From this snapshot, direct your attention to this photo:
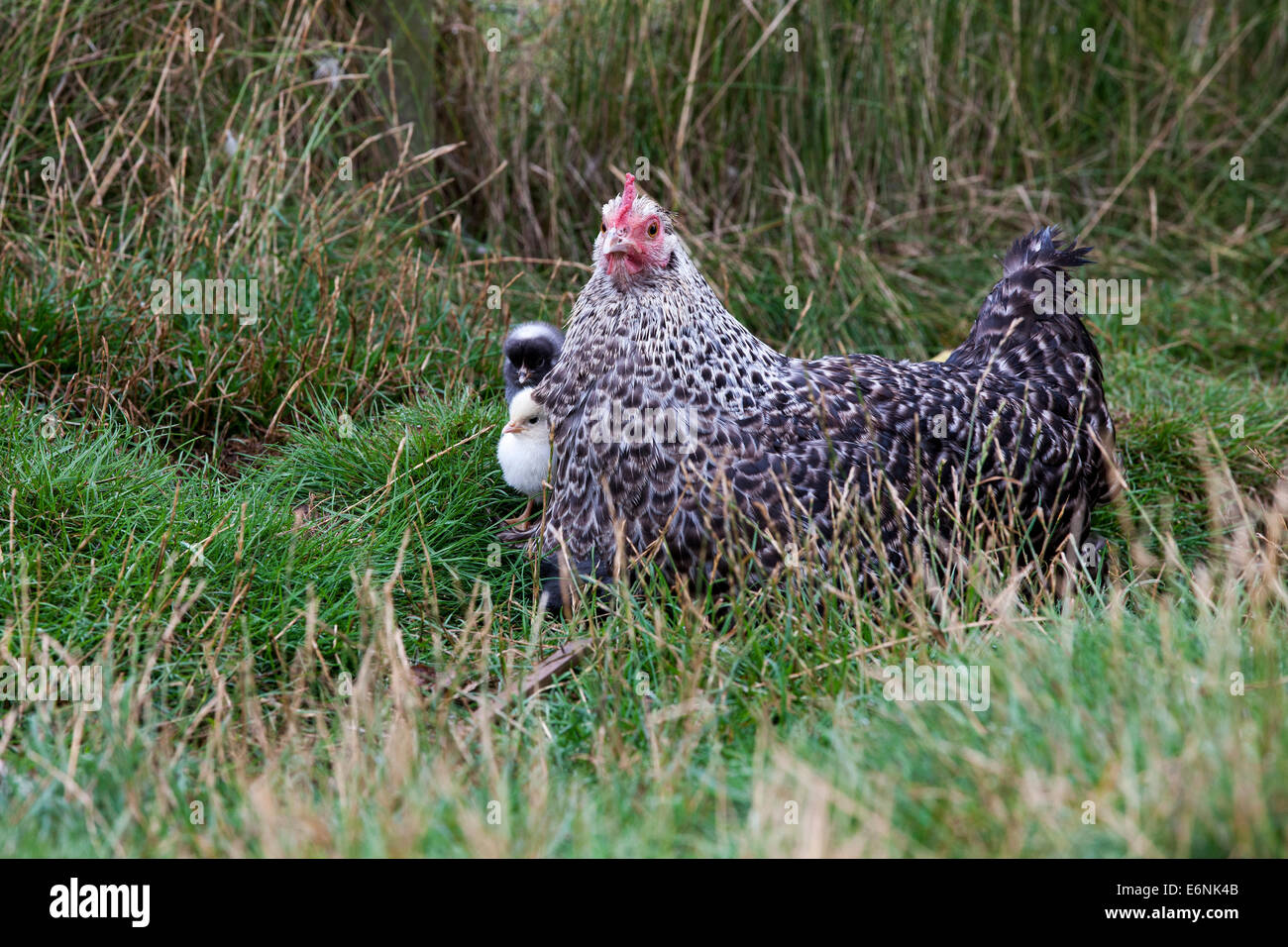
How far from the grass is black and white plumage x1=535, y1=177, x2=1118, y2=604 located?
0.21 meters

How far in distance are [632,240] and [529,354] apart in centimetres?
108

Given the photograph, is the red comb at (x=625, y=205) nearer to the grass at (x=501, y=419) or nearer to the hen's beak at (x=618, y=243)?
the hen's beak at (x=618, y=243)

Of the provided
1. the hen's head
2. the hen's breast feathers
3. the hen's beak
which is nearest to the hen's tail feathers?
the hen's breast feathers

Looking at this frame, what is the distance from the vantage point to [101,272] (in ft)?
15.1

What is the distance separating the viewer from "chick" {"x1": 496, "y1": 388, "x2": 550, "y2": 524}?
3.88 m

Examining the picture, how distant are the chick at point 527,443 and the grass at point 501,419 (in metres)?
0.27

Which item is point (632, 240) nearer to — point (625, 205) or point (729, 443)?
point (625, 205)

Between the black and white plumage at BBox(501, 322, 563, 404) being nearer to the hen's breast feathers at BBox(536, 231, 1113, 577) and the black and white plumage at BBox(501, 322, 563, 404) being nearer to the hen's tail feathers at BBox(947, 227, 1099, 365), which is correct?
the hen's breast feathers at BBox(536, 231, 1113, 577)

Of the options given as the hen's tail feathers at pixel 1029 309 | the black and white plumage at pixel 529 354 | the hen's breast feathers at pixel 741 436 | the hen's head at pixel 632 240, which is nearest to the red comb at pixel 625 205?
the hen's head at pixel 632 240

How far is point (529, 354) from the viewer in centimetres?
441

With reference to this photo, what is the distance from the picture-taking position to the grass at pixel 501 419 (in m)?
2.21

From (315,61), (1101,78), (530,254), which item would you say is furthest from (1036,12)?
(315,61)

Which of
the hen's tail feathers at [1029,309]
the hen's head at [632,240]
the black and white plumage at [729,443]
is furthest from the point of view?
the hen's tail feathers at [1029,309]

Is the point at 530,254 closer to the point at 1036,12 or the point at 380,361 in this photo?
the point at 380,361
